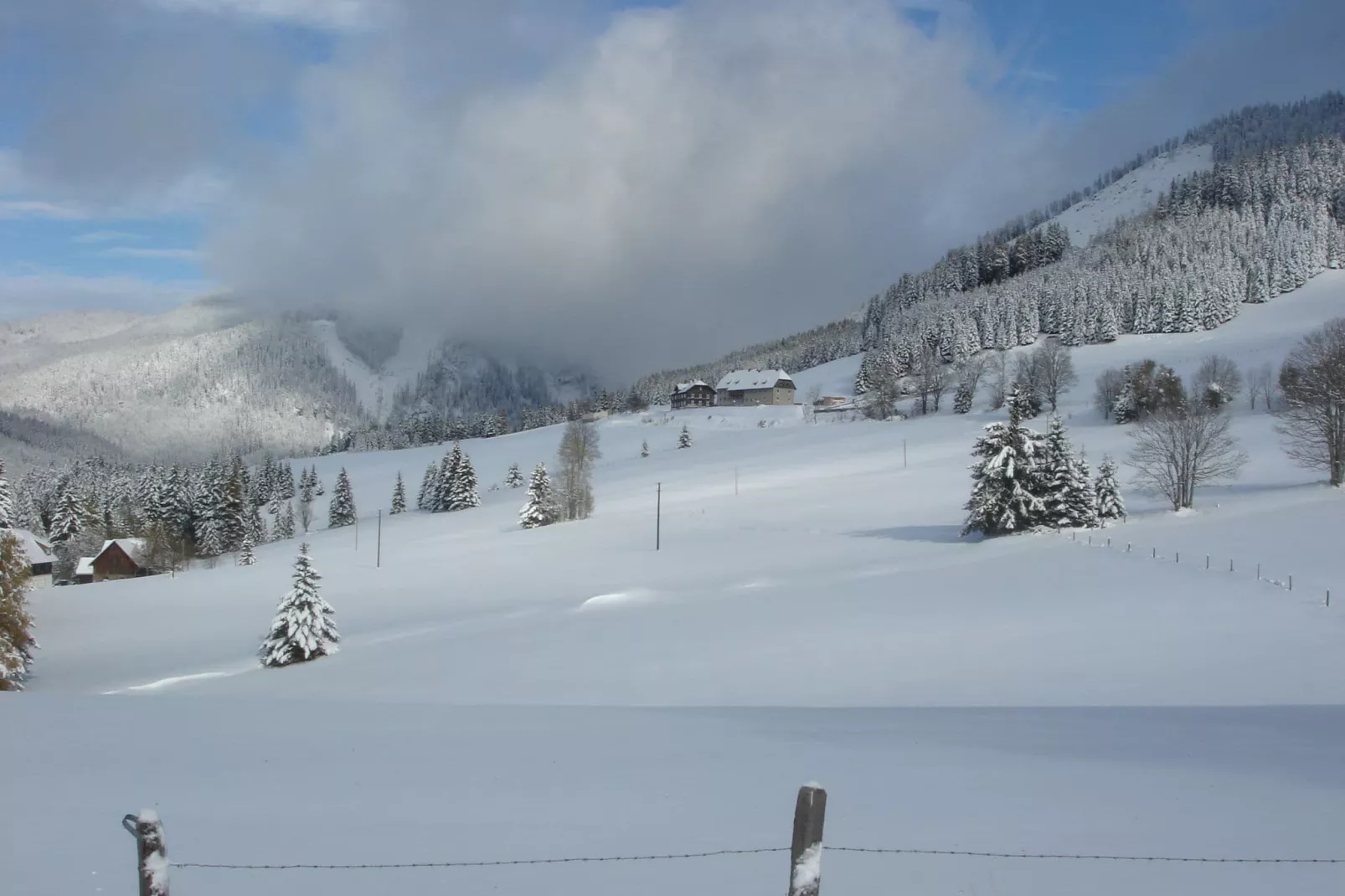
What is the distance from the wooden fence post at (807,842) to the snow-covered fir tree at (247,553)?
68940mm

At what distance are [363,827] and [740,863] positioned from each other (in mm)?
3532

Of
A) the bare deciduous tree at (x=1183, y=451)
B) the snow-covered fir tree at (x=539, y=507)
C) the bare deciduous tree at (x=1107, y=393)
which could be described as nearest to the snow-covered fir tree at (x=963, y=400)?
the bare deciduous tree at (x=1107, y=393)

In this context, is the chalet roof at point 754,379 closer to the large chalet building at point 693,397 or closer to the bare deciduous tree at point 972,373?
the large chalet building at point 693,397

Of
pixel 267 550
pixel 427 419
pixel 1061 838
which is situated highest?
pixel 427 419

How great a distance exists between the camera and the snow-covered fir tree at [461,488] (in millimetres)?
89875

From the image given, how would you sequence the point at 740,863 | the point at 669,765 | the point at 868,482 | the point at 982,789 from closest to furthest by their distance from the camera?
the point at 740,863 → the point at 982,789 → the point at 669,765 → the point at 868,482

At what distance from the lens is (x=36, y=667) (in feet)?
104

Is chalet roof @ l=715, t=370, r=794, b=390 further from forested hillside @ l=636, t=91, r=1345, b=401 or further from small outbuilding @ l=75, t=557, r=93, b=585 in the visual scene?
small outbuilding @ l=75, t=557, r=93, b=585

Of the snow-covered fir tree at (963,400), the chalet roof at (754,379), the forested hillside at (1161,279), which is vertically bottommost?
the snow-covered fir tree at (963,400)

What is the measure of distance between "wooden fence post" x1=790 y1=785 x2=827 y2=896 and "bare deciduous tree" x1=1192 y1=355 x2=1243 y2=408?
96.8 m

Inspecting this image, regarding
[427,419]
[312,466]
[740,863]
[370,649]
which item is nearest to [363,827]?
[740,863]

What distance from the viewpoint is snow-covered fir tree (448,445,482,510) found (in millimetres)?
89875

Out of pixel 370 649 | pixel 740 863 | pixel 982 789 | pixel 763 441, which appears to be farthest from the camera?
pixel 763 441

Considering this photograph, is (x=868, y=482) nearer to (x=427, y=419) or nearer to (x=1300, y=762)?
(x=1300, y=762)
